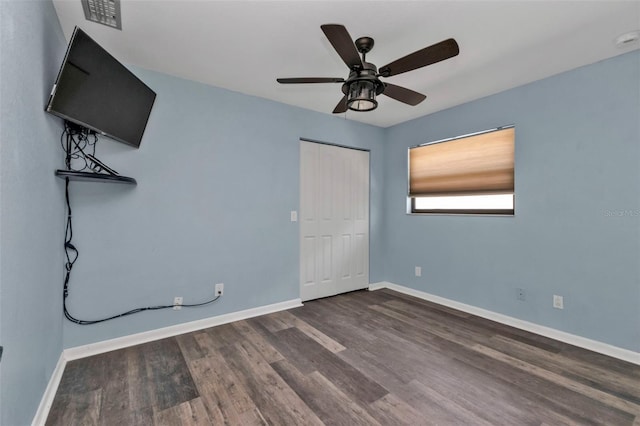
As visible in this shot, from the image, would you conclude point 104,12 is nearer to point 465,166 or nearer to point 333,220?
point 333,220

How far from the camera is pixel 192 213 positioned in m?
2.78

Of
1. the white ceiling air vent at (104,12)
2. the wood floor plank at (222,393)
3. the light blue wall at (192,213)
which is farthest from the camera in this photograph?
the light blue wall at (192,213)

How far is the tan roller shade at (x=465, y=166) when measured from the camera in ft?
9.95

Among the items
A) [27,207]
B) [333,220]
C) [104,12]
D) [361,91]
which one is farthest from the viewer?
[333,220]

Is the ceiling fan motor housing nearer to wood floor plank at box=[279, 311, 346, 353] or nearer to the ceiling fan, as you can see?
the ceiling fan

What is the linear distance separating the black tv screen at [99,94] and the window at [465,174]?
334 cm

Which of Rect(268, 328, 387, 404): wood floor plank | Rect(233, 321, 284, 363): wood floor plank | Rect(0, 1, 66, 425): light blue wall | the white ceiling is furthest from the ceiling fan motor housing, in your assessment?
Rect(233, 321, 284, 363): wood floor plank

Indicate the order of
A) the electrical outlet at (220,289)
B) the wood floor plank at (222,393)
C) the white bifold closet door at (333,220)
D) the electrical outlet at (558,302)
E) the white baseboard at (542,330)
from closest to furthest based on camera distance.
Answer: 1. the wood floor plank at (222,393)
2. the white baseboard at (542,330)
3. the electrical outlet at (558,302)
4. the electrical outlet at (220,289)
5. the white bifold closet door at (333,220)

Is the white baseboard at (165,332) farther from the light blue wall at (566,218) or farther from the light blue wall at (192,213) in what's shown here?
the light blue wall at (566,218)

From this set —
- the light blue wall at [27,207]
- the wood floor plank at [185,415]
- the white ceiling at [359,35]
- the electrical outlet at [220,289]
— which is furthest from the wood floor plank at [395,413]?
the white ceiling at [359,35]

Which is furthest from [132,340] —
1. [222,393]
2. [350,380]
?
[350,380]

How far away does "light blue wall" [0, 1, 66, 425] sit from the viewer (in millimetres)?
1143

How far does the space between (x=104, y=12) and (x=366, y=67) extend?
71.0 inches

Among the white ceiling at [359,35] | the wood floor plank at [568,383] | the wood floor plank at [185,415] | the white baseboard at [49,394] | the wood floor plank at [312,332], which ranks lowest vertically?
the wood floor plank at [185,415]
